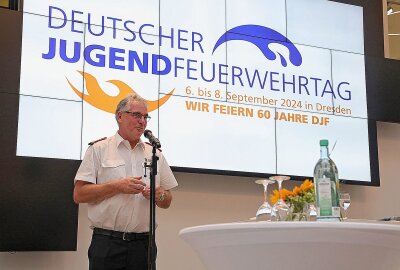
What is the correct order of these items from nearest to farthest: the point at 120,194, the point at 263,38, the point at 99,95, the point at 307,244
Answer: the point at 307,244 → the point at 120,194 → the point at 99,95 → the point at 263,38

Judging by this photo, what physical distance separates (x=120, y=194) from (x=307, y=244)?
166cm

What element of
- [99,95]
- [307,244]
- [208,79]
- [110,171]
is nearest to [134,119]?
[110,171]

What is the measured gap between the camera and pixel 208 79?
4559mm

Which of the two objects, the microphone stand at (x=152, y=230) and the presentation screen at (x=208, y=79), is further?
the presentation screen at (x=208, y=79)

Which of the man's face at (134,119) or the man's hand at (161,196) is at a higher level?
the man's face at (134,119)

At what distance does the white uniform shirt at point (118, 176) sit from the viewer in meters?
3.21

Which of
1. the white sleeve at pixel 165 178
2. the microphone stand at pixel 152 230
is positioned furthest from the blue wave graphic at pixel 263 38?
the microphone stand at pixel 152 230

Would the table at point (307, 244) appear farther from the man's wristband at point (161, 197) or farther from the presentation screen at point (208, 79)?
the presentation screen at point (208, 79)

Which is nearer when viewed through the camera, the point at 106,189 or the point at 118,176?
the point at 106,189

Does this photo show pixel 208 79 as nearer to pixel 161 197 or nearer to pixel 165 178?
pixel 165 178

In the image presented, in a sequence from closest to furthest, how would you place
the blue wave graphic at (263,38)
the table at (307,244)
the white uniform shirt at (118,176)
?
1. the table at (307,244)
2. the white uniform shirt at (118,176)
3. the blue wave graphic at (263,38)

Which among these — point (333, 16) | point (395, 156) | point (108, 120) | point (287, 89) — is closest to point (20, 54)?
point (108, 120)

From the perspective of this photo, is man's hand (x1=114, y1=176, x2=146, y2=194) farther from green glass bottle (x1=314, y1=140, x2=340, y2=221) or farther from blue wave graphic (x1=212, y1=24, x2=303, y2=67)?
blue wave graphic (x1=212, y1=24, x2=303, y2=67)

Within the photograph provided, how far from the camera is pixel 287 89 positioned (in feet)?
15.9
